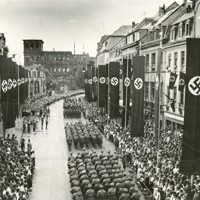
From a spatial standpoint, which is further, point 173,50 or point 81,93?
point 81,93

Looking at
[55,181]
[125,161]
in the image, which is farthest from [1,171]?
[125,161]

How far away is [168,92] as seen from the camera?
147 feet

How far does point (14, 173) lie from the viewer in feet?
87.6

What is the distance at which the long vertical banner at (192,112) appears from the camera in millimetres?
17734

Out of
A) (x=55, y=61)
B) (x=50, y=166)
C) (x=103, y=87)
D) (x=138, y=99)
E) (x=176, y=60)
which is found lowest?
(x=50, y=166)

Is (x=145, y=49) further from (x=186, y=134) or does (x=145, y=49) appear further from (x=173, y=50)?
(x=186, y=134)

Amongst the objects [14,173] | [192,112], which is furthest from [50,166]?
[192,112]

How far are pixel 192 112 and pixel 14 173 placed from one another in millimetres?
13625

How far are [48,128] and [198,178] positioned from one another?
3704 centimetres

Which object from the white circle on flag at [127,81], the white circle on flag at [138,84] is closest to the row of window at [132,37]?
the white circle on flag at [127,81]

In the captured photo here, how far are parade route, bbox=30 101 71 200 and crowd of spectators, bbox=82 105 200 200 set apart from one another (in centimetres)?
520

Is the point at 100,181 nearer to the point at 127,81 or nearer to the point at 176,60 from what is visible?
the point at 127,81

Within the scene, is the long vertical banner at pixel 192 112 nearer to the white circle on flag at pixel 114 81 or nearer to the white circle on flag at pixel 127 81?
the white circle on flag at pixel 127 81

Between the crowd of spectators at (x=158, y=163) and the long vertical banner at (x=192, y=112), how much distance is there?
110cm
